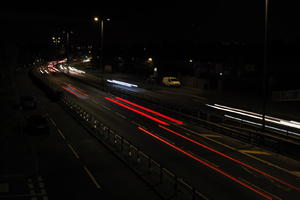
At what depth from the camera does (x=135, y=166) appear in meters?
17.4

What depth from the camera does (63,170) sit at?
17469 millimetres

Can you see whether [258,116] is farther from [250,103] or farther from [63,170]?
[63,170]

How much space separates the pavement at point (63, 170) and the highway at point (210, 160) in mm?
2486

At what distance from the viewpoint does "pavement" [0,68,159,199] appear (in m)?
14.5

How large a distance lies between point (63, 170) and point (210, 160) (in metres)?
7.31

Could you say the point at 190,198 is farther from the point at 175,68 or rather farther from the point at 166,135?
the point at 175,68

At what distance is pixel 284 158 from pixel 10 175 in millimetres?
13605

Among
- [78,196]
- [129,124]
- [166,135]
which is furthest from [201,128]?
[78,196]

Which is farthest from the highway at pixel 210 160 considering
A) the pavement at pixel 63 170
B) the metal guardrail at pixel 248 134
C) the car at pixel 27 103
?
the car at pixel 27 103

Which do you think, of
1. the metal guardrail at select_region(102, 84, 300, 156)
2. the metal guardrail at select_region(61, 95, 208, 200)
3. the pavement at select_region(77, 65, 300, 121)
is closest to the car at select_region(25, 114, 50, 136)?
the metal guardrail at select_region(61, 95, 208, 200)

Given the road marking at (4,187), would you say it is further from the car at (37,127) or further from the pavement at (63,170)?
the car at (37,127)

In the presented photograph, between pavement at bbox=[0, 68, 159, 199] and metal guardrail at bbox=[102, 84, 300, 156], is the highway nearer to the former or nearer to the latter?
metal guardrail at bbox=[102, 84, 300, 156]

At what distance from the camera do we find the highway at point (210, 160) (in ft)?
47.5

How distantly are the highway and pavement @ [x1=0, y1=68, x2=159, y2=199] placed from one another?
8.16 feet
